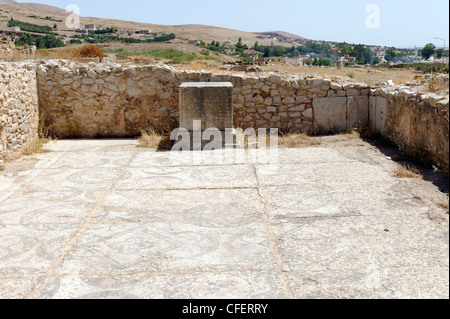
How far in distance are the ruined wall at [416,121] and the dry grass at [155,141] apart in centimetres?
418

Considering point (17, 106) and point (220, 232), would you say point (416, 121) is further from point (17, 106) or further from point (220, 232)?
point (17, 106)

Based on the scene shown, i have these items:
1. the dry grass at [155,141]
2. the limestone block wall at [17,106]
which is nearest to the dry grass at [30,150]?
the limestone block wall at [17,106]

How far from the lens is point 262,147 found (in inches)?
329

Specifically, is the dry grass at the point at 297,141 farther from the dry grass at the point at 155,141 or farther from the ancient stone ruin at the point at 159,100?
the dry grass at the point at 155,141

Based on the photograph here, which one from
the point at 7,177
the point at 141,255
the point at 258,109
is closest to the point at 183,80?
the point at 258,109

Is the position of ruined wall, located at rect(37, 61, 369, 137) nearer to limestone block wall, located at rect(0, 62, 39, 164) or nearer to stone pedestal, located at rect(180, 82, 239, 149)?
limestone block wall, located at rect(0, 62, 39, 164)

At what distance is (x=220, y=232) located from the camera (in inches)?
173

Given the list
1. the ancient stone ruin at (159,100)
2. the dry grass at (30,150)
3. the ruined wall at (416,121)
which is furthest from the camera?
the ancient stone ruin at (159,100)

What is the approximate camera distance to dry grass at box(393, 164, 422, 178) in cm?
595

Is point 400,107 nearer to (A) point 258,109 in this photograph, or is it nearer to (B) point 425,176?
(B) point 425,176

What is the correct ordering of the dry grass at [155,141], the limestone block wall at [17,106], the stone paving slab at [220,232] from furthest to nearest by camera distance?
the dry grass at [155,141]
the limestone block wall at [17,106]
the stone paving slab at [220,232]

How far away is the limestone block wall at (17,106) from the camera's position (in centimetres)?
726

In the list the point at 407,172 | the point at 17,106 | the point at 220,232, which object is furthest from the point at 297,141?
the point at 17,106

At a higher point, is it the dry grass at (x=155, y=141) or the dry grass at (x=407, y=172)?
the dry grass at (x=155, y=141)
